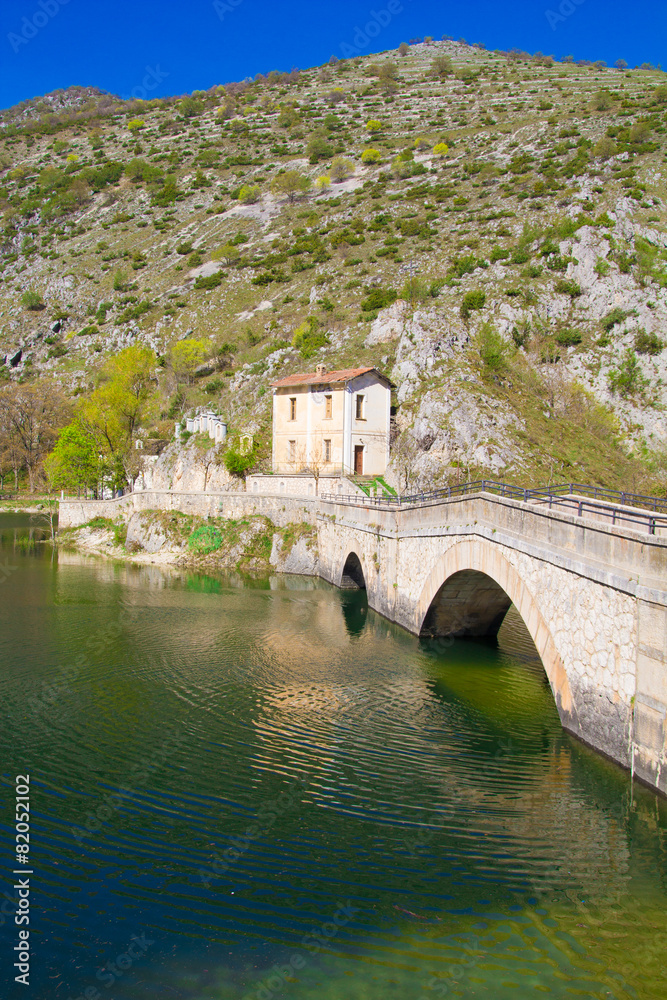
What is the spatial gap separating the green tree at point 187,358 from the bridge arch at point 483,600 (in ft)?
181

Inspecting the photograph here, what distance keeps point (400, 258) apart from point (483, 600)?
6198 centimetres

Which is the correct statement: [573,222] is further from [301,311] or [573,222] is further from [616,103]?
[616,103]

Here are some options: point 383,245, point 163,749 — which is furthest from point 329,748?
point 383,245

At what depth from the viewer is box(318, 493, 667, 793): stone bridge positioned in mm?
11445

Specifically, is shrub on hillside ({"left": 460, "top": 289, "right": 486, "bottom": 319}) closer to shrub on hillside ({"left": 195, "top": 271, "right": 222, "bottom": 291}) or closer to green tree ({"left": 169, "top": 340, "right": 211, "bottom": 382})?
green tree ({"left": 169, "top": 340, "right": 211, "bottom": 382})

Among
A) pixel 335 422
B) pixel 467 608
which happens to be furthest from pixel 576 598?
pixel 335 422

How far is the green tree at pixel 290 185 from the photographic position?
108 metres

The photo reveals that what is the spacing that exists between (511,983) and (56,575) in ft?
122

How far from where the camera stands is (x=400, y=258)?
76.4 meters

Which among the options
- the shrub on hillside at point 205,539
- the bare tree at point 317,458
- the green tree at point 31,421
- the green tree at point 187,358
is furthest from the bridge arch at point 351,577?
the green tree at point 31,421

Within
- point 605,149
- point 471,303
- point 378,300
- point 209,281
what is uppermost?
point 605,149

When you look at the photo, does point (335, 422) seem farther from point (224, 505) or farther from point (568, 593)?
point (568, 593)

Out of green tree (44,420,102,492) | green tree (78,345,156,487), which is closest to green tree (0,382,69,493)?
green tree (78,345,156,487)

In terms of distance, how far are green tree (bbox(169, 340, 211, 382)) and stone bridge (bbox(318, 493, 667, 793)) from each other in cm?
5445
